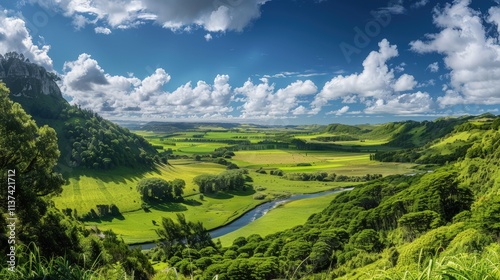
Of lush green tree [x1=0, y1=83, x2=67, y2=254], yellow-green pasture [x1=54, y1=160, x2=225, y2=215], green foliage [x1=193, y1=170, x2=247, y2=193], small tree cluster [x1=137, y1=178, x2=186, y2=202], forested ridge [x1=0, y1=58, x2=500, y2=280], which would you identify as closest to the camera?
forested ridge [x1=0, y1=58, x2=500, y2=280]

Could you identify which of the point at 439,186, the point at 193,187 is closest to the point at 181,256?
the point at 439,186

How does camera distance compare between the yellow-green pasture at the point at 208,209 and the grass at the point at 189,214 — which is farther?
the yellow-green pasture at the point at 208,209

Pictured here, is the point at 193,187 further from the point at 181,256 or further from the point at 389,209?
the point at 389,209

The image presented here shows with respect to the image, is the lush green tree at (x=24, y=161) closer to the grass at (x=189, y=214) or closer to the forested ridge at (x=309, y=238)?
the forested ridge at (x=309, y=238)

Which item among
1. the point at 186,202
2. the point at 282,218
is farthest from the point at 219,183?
the point at 282,218

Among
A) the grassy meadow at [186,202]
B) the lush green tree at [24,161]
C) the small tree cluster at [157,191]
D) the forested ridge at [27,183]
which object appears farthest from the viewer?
the small tree cluster at [157,191]

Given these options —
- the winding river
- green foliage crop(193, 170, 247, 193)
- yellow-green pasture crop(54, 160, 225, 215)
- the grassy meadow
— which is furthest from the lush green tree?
green foliage crop(193, 170, 247, 193)

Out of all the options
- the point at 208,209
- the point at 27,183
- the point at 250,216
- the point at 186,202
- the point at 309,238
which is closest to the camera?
the point at 27,183

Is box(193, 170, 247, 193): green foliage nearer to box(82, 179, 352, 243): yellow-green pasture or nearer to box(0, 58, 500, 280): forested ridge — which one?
box(82, 179, 352, 243): yellow-green pasture

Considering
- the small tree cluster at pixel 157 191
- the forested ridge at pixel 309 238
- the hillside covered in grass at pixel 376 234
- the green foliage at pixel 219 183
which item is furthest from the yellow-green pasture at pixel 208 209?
the hillside covered in grass at pixel 376 234

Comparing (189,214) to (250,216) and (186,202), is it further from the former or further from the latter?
(250,216)
